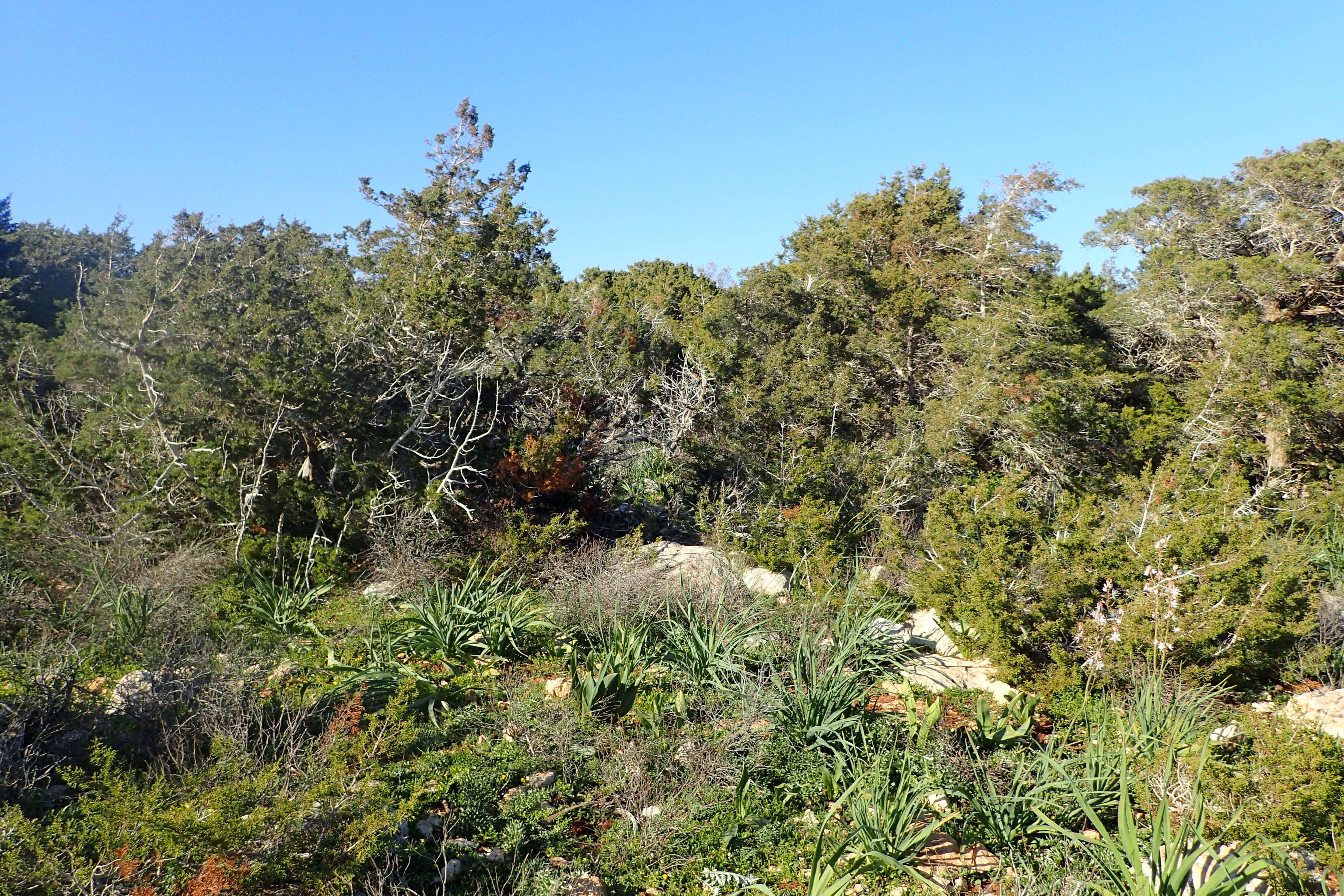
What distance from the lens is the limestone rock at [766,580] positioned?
9164 millimetres

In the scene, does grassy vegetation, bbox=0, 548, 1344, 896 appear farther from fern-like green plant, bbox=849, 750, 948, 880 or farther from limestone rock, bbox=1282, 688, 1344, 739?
limestone rock, bbox=1282, 688, 1344, 739

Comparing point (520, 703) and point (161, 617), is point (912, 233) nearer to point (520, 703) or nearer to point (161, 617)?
point (520, 703)

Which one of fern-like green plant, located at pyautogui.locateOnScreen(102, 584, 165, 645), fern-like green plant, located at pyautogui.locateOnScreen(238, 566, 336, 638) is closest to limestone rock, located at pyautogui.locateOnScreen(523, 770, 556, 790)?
fern-like green plant, located at pyautogui.locateOnScreen(238, 566, 336, 638)

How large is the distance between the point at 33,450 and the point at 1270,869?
11.0 metres

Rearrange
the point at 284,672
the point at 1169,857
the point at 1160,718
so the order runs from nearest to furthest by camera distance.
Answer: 1. the point at 1169,857
2. the point at 1160,718
3. the point at 284,672

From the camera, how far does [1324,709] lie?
16.2 ft

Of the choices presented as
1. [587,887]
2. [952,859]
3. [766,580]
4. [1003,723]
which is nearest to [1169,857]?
[952,859]

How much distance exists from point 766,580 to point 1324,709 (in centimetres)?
529

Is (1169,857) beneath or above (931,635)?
above

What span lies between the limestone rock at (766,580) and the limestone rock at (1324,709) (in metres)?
4.71

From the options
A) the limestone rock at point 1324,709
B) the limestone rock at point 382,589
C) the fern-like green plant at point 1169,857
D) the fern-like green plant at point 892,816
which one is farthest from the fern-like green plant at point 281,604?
the limestone rock at point 1324,709

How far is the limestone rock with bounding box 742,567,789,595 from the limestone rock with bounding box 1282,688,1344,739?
4707mm

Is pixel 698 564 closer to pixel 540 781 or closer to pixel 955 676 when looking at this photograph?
pixel 955 676

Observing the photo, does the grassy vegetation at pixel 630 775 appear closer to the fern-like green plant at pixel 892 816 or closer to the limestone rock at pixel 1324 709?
the fern-like green plant at pixel 892 816
